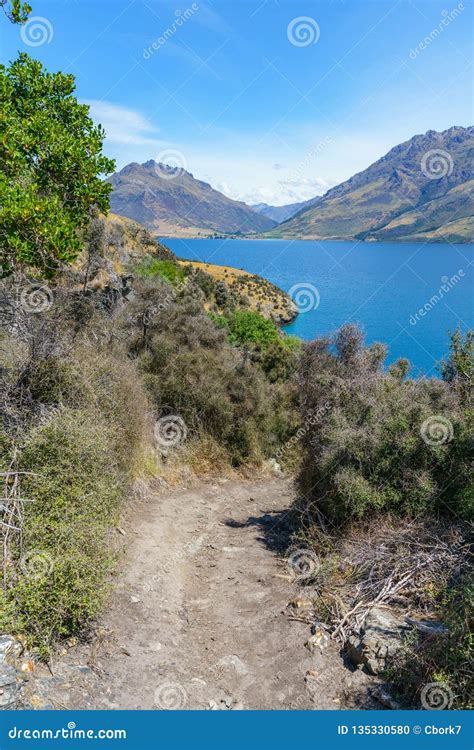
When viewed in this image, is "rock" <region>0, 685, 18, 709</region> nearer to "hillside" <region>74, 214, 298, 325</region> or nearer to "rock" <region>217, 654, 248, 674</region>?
"rock" <region>217, 654, 248, 674</region>

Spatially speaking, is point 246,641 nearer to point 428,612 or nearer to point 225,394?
point 428,612

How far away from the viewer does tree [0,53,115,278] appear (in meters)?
7.24

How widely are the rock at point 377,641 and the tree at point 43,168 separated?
6958 millimetres

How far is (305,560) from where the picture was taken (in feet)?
30.5

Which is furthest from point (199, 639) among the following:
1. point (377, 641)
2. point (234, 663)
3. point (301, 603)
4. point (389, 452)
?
point (389, 452)

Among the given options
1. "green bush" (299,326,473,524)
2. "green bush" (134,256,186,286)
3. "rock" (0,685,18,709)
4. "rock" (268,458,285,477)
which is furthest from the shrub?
"green bush" (134,256,186,286)

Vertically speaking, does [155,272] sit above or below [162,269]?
below

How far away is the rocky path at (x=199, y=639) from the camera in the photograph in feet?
19.0

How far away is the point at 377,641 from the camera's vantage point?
243 inches

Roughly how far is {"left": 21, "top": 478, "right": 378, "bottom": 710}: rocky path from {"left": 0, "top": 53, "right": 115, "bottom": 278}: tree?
216 inches

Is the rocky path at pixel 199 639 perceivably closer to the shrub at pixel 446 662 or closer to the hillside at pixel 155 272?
the shrub at pixel 446 662

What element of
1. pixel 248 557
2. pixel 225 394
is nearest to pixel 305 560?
pixel 248 557

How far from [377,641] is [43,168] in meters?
8.74

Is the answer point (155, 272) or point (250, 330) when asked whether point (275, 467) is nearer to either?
point (250, 330)
